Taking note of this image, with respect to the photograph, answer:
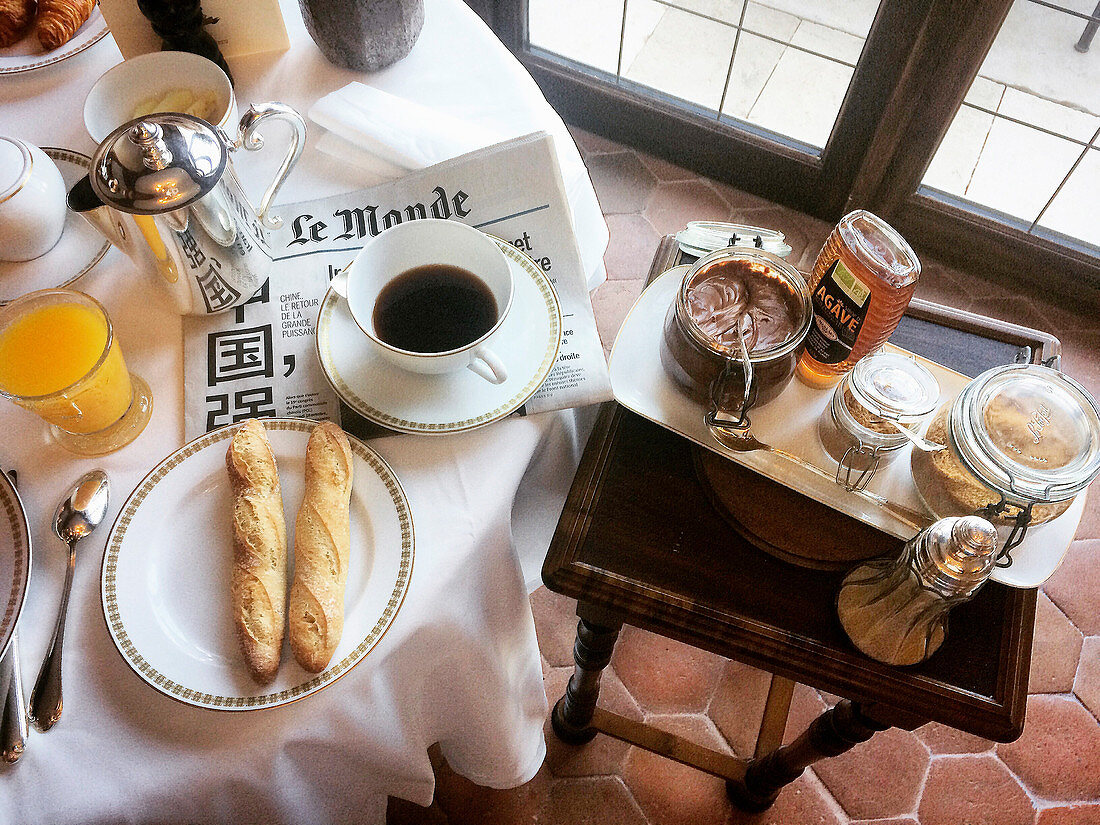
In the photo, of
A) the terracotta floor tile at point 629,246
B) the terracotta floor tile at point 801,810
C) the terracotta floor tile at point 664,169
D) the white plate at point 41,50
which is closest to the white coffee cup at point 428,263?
the white plate at point 41,50

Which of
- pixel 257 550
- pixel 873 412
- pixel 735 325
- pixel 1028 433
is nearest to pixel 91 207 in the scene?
pixel 257 550

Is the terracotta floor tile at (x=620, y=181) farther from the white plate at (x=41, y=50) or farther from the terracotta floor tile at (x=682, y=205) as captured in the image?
the white plate at (x=41, y=50)

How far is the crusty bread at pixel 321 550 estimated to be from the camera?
1.69 ft

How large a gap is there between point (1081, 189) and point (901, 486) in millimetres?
1244

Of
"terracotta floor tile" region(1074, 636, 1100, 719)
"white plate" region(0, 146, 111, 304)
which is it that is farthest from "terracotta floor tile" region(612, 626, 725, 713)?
"white plate" region(0, 146, 111, 304)

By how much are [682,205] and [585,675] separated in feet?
3.74

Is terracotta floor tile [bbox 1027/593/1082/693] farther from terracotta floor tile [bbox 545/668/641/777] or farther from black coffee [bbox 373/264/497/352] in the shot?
black coffee [bbox 373/264/497/352]

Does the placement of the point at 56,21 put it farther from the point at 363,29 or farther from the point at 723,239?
the point at 723,239

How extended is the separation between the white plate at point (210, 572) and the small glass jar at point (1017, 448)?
1.38 feet

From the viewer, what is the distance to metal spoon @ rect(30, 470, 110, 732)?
52 cm

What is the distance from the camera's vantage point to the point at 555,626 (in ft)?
4.25

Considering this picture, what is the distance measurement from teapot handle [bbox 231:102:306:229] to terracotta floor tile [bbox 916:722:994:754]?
1.19 meters

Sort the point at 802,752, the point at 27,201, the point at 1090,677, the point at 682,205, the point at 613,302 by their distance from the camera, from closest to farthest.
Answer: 1. the point at 27,201
2. the point at 802,752
3. the point at 1090,677
4. the point at 613,302
5. the point at 682,205

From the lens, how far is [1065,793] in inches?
46.8
